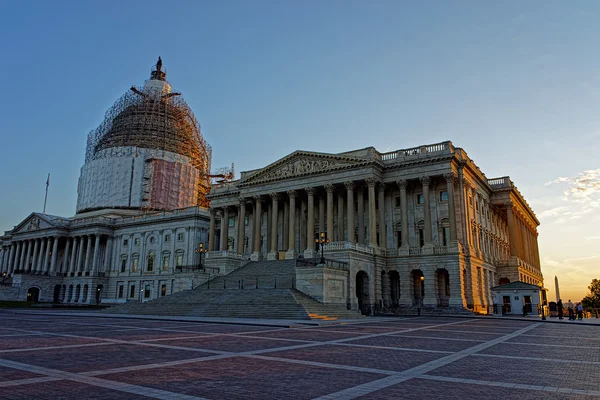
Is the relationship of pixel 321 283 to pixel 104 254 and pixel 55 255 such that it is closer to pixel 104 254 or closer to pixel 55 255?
pixel 104 254

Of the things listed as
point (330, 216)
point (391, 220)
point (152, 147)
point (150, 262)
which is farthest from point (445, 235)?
point (152, 147)

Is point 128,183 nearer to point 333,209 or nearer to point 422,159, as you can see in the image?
point 333,209

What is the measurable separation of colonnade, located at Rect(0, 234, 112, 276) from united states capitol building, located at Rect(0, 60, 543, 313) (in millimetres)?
271

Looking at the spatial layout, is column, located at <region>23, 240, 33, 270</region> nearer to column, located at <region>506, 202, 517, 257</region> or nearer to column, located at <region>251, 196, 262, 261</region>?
column, located at <region>251, 196, 262, 261</region>

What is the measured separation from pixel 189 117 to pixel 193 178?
1637 cm

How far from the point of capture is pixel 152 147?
93.7 m

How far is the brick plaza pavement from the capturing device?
9117 millimetres

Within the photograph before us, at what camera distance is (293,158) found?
190 ft

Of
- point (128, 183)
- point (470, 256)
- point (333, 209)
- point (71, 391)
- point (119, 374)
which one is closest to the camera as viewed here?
point (71, 391)

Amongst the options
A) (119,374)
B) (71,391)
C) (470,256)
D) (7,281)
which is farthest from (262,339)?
(7,281)

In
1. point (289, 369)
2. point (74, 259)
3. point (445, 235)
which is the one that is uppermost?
point (445, 235)

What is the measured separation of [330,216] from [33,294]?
205ft

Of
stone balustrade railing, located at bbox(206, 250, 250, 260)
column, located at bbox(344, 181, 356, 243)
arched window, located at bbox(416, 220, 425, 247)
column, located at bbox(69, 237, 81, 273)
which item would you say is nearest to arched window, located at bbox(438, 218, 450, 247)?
arched window, located at bbox(416, 220, 425, 247)

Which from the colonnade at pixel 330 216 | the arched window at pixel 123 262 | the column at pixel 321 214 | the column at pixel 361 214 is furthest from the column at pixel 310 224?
the arched window at pixel 123 262
